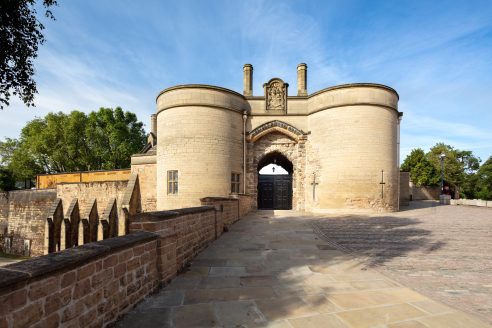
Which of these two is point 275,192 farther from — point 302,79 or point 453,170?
point 453,170

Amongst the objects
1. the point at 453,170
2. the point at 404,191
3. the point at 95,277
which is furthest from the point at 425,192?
the point at 95,277

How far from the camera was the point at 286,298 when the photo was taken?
12.8ft

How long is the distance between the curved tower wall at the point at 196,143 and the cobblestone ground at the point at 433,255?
696cm

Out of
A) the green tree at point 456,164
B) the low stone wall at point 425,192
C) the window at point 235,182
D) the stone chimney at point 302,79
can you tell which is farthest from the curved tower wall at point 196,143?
the green tree at point 456,164

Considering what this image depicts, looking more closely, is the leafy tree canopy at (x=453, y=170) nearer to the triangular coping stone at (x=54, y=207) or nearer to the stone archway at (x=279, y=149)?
the stone archway at (x=279, y=149)

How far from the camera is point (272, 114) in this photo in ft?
57.0

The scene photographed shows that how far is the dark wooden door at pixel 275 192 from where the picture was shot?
63.4 feet

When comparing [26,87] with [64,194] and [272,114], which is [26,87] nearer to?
[272,114]

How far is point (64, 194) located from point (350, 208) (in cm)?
2260

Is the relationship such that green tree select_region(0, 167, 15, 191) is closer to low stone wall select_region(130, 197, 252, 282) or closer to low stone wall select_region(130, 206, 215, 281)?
low stone wall select_region(130, 197, 252, 282)

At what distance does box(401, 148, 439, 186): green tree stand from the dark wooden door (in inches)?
1181

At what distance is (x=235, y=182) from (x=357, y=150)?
A: 24.9 ft

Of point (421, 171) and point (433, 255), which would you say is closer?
point (433, 255)

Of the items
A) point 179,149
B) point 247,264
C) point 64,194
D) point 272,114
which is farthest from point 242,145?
point 64,194
